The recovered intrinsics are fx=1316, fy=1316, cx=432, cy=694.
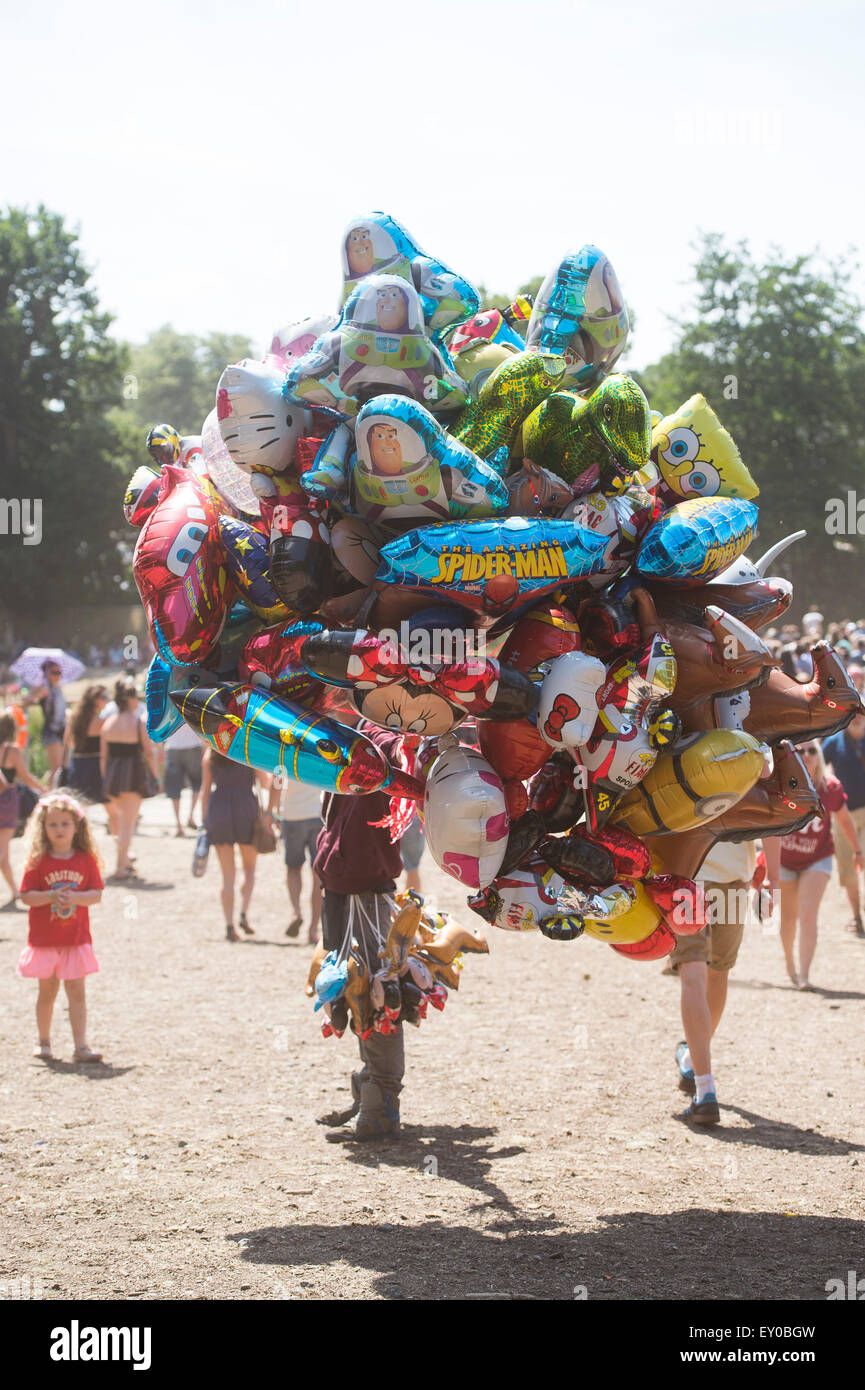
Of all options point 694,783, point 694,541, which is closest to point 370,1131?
point 694,783

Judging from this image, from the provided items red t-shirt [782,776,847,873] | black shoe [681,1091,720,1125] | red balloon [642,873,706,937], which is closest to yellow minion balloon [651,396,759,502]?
red balloon [642,873,706,937]

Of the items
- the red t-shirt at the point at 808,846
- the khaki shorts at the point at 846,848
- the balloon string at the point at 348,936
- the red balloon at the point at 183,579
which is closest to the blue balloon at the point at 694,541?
the red balloon at the point at 183,579

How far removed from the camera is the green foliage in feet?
266

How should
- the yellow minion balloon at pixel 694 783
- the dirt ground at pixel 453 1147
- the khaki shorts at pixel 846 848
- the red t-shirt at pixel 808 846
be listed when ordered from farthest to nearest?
the khaki shorts at pixel 846 848, the red t-shirt at pixel 808 846, the dirt ground at pixel 453 1147, the yellow minion balloon at pixel 694 783

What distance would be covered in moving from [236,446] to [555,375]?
1022mm

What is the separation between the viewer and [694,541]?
12.9 feet

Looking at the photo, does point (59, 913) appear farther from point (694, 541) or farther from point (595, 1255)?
point (694, 541)

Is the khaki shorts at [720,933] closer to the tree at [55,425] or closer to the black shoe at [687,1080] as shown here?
the black shoe at [687,1080]

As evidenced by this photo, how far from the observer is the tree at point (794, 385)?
3700cm

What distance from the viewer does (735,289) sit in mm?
39125

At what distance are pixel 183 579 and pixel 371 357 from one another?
882 millimetres

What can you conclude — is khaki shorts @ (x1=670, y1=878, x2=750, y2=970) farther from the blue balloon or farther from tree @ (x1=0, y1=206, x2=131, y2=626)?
tree @ (x1=0, y1=206, x2=131, y2=626)

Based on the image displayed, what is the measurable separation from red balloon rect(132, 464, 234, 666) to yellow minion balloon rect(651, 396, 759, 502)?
4.86 feet

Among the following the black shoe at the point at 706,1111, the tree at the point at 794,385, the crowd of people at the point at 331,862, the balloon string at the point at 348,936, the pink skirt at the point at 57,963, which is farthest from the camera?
the tree at the point at 794,385
